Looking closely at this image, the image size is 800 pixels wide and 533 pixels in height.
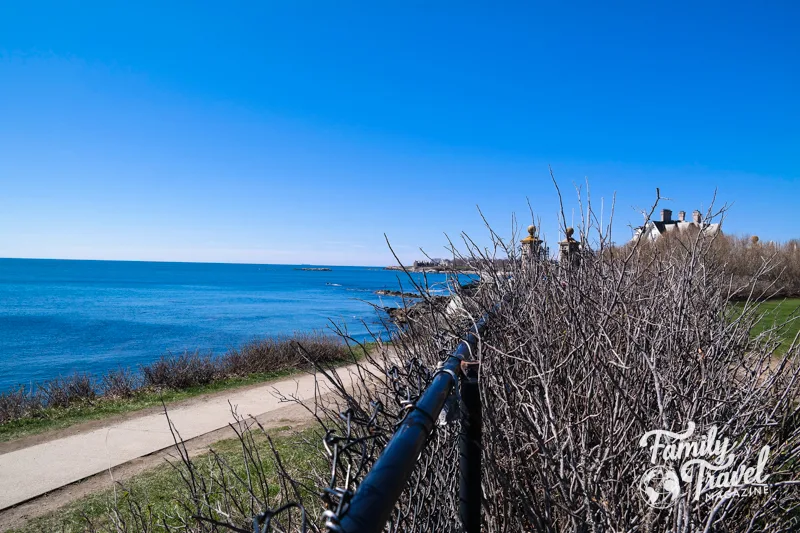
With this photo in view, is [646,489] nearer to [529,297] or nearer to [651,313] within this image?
[651,313]

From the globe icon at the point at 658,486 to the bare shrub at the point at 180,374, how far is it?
13697mm

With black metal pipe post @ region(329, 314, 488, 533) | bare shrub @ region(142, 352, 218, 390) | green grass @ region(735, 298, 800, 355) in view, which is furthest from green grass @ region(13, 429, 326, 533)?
bare shrub @ region(142, 352, 218, 390)

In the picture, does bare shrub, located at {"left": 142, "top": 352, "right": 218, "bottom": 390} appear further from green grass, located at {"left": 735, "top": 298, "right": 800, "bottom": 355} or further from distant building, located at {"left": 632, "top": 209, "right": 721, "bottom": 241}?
green grass, located at {"left": 735, "top": 298, "right": 800, "bottom": 355}

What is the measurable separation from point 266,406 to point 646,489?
992 centimetres

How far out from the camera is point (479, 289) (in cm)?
368

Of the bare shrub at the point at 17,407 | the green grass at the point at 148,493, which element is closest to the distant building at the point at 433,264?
the green grass at the point at 148,493

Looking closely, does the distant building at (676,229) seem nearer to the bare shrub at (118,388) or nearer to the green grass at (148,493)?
the green grass at (148,493)

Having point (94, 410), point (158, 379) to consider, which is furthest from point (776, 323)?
point (158, 379)

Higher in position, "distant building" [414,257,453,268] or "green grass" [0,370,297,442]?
"distant building" [414,257,453,268]

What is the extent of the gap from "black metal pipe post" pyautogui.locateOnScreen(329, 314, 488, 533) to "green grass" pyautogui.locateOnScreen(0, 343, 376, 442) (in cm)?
814

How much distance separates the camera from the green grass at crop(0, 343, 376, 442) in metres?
9.38

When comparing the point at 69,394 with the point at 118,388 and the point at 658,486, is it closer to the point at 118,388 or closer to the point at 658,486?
the point at 118,388

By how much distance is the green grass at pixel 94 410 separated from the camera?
9.38 m

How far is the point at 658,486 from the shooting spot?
4.94 ft
